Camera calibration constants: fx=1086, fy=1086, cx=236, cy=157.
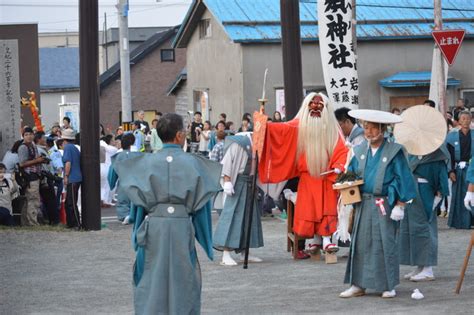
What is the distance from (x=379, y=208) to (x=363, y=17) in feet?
82.0

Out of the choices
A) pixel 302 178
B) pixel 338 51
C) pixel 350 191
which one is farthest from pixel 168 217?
pixel 338 51

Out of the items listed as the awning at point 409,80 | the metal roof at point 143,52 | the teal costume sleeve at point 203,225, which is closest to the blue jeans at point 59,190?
the teal costume sleeve at point 203,225

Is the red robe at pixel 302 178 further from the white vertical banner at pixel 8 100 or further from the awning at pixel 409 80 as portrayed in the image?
the awning at pixel 409 80

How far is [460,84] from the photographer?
34.7m

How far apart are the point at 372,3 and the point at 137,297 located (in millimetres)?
28883

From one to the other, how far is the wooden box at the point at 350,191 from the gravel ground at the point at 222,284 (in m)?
1.01

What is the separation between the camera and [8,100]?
1989 cm

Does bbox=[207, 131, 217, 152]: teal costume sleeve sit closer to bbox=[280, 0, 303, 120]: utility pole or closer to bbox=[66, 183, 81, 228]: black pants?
bbox=[280, 0, 303, 120]: utility pole

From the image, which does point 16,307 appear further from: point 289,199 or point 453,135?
point 453,135

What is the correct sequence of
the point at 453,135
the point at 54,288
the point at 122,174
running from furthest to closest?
the point at 453,135, the point at 54,288, the point at 122,174

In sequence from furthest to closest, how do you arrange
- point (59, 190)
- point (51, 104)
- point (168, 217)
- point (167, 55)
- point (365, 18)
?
point (51, 104) < point (167, 55) < point (365, 18) < point (59, 190) < point (168, 217)

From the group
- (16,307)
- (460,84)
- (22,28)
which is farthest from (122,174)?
(460,84)

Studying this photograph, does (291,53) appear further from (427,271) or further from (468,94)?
(468,94)

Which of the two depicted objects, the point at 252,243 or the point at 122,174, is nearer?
the point at 122,174
